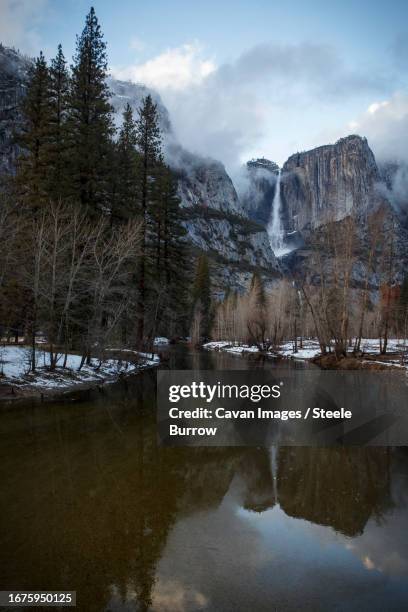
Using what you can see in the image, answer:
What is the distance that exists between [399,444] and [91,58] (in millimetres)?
30751

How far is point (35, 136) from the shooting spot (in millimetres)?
28188

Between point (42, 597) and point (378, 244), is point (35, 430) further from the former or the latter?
point (378, 244)

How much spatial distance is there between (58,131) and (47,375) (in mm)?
17110

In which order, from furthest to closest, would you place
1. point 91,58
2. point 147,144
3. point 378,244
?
point 147,144 < point 378,244 < point 91,58

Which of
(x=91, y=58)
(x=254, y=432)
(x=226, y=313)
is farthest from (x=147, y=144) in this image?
(x=226, y=313)

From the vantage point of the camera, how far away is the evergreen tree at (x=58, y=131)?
27000mm

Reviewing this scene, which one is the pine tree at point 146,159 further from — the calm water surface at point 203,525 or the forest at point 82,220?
the calm water surface at point 203,525

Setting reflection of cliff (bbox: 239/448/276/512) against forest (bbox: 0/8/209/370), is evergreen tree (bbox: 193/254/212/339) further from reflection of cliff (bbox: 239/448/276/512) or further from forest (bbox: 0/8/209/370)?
reflection of cliff (bbox: 239/448/276/512)

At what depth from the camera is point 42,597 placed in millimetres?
4422

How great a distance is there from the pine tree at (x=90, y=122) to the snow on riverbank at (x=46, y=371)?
31.9 ft

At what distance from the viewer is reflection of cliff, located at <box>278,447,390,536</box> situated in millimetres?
6840

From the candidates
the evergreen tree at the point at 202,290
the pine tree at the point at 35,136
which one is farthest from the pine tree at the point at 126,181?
the evergreen tree at the point at 202,290

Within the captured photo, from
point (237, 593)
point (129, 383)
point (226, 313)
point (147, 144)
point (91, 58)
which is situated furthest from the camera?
point (226, 313)

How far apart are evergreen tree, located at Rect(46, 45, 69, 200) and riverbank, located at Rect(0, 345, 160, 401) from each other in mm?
10267
